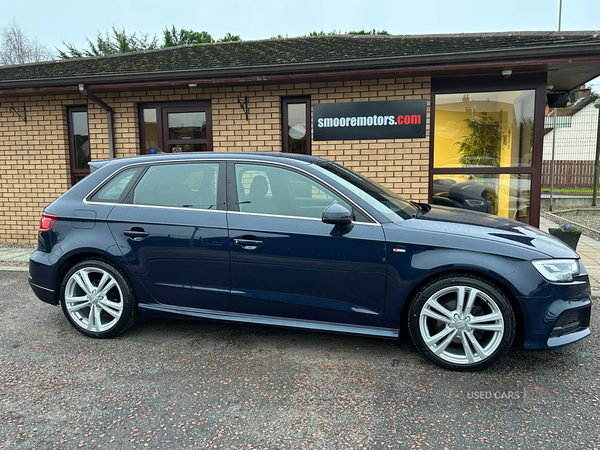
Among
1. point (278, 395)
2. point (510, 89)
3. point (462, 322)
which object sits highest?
point (510, 89)

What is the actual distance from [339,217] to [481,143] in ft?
16.8

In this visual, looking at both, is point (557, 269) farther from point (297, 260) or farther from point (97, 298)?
point (97, 298)

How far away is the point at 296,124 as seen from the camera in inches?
307

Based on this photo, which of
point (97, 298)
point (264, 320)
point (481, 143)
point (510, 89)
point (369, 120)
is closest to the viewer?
point (264, 320)

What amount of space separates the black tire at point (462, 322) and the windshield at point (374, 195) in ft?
2.18

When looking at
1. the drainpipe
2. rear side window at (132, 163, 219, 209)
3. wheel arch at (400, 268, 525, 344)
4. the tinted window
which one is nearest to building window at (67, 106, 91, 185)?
the drainpipe

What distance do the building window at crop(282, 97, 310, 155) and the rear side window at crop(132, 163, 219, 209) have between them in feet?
13.1

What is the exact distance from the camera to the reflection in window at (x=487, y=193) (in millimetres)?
7324

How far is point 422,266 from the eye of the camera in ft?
10.9

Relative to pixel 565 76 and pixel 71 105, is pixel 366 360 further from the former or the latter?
pixel 71 105

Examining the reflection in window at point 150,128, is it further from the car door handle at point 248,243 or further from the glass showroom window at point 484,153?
the car door handle at point 248,243

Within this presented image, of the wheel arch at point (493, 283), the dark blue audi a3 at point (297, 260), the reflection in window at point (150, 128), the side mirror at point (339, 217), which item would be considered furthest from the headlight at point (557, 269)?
the reflection in window at point (150, 128)

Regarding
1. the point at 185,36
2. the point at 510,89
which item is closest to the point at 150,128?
the point at 510,89

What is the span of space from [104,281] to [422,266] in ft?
8.99
